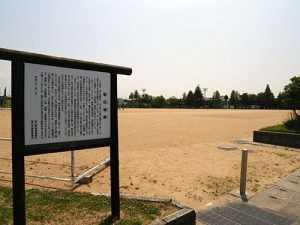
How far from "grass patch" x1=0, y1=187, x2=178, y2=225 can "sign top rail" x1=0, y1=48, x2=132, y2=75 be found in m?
2.15

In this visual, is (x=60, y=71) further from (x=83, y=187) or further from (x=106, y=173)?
(x=106, y=173)

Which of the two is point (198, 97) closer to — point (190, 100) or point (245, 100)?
point (190, 100)

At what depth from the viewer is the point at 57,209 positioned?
4.00m

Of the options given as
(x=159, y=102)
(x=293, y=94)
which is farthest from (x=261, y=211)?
(x=159, y=102)

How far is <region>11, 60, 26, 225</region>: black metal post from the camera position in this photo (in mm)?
2959

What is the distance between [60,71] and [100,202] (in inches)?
90.2

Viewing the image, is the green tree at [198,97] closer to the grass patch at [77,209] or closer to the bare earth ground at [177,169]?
the bare earth ground at [177,169]

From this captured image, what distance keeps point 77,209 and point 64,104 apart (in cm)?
175

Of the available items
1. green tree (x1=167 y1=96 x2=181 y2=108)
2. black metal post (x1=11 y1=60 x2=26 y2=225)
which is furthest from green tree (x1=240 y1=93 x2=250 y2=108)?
black metal post (x1=11 y1=60 x2=26 y2=225)

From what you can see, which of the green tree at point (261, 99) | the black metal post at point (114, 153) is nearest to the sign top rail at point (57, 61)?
the black metal post at point (114, 153)

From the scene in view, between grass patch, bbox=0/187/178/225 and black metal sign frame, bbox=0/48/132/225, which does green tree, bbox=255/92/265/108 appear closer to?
grass patch, bbox=0/187/178/225

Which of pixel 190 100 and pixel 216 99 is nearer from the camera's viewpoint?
pixel 190 100

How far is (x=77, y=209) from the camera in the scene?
4.01m

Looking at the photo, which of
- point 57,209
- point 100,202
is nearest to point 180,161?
point 100,202
